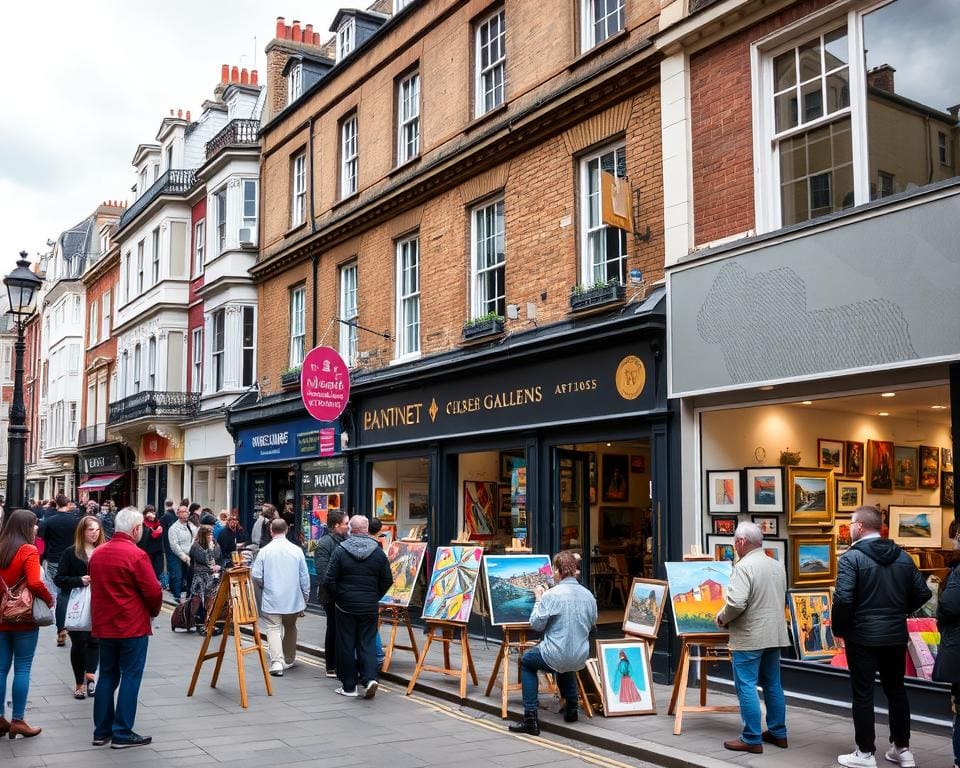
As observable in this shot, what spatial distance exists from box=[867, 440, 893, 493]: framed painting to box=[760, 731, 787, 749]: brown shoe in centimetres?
360

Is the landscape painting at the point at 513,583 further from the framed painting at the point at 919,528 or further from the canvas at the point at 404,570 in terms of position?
the framed painting at the point at 919,528

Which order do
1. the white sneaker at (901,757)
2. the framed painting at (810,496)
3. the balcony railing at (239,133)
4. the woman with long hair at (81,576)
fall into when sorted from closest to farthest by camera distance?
the white sneaker at (901,757)
the woman with long hair at (81,576)
the framed painting at (810,496)
the balcony railing at (239,133)

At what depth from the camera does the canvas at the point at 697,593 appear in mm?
8375

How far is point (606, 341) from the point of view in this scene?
37.6ft

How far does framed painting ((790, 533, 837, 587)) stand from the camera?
995cm

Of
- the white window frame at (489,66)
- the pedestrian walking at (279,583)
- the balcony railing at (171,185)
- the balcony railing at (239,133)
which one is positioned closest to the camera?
the pedestrian walking at (279,583)

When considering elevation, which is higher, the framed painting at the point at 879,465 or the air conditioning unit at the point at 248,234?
the air conditioning unit at the point at 248,234

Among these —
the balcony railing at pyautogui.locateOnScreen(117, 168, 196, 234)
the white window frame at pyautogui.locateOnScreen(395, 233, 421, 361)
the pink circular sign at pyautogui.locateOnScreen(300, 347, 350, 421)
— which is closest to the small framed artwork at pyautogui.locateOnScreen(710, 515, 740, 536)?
the white window frame at pyautogui.locateOnScreen(395, 233, 421, 361)

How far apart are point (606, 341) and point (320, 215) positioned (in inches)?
385

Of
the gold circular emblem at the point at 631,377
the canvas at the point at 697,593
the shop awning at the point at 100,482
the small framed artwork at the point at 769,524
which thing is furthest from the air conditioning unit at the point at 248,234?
the canvas at the point at 697,593

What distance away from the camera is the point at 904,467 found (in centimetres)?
1003

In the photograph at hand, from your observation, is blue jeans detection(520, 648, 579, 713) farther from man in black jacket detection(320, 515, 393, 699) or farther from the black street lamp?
the black street lamp

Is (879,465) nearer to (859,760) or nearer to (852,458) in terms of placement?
(852,458)

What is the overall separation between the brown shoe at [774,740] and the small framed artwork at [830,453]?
11.6 feet
